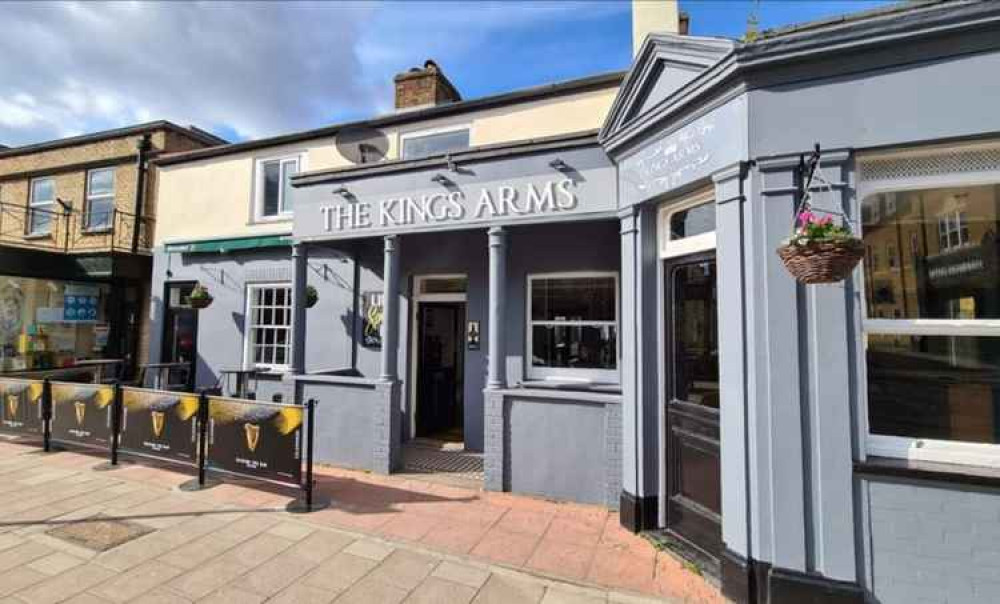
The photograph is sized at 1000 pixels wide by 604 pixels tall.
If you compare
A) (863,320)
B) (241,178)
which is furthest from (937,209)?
(241,178)

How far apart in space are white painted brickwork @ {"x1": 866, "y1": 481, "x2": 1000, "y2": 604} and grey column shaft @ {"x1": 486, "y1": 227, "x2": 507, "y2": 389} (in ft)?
11.1

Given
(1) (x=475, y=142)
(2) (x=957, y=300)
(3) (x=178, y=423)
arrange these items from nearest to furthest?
(2) (x=957, y=300) < (3) (x=178, y=423) < (1) (x=475, y=142)

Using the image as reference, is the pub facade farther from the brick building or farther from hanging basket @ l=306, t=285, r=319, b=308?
the brick building

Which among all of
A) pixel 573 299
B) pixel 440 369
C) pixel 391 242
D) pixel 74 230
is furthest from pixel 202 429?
pixel 74 230

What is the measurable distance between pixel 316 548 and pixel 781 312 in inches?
161

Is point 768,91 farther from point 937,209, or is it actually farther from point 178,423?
point 178,423

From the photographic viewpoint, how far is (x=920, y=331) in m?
3.06

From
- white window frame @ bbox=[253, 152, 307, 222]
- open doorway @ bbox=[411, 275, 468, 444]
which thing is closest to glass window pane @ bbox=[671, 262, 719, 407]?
open doorway @ bbox=[411, 275, 468, 444]

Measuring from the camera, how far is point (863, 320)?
10.2 ft

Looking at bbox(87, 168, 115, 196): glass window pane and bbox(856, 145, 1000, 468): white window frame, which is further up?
bbox(87, 168, 115, 196): glass window pane

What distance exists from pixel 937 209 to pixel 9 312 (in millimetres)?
14817

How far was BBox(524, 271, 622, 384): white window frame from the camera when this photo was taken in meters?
5.95

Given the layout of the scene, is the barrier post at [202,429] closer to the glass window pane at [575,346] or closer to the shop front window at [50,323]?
the glass window pane at [575,346]

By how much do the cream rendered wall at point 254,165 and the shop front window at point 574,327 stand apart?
242 centimetres
